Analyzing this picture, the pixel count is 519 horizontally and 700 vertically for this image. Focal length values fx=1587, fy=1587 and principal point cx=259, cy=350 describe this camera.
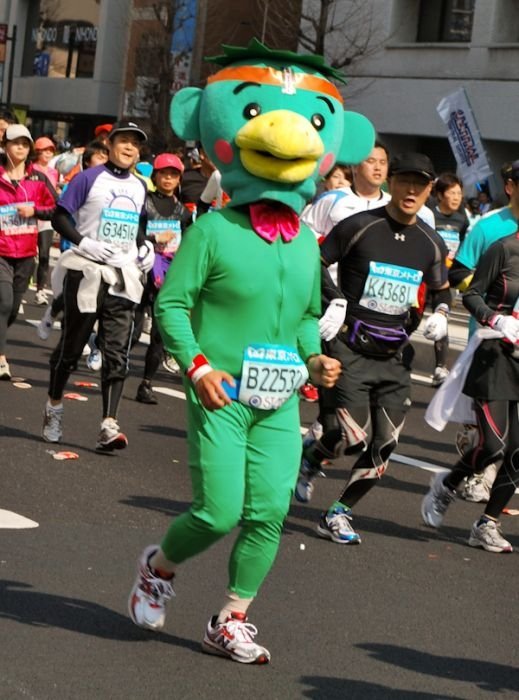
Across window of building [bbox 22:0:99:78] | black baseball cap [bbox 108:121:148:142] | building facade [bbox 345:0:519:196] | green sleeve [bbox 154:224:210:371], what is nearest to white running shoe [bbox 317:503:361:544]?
green sleeve [bbox 154:224:210:371]

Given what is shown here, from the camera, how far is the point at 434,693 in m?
5.32

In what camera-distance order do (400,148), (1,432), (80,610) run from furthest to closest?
(400,148)
(1,432)
(80,610)

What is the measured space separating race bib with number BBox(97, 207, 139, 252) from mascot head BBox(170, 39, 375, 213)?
363cm

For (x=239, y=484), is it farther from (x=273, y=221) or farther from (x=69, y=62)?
(x=69, y=62)

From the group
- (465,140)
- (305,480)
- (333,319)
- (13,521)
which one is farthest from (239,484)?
(465,140)

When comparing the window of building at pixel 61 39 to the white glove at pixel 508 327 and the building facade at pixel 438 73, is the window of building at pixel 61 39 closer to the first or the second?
the building facade at pixel 438 73

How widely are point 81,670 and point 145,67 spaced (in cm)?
4185

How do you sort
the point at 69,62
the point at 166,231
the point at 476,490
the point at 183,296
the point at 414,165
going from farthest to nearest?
the point at 69,62 < the point at 166,231 < the point at 476,490 < the point at 414,165 < the point at 183,296

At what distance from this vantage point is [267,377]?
17.8 feet

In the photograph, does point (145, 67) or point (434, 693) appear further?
point (145, 67)

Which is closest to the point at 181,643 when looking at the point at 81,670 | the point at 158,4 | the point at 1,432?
the point at 81,670

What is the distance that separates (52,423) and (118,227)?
1.23m

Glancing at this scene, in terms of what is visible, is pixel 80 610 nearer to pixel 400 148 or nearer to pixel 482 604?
pixel 482 604

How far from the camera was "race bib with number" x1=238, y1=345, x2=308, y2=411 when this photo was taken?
17.8 ft
